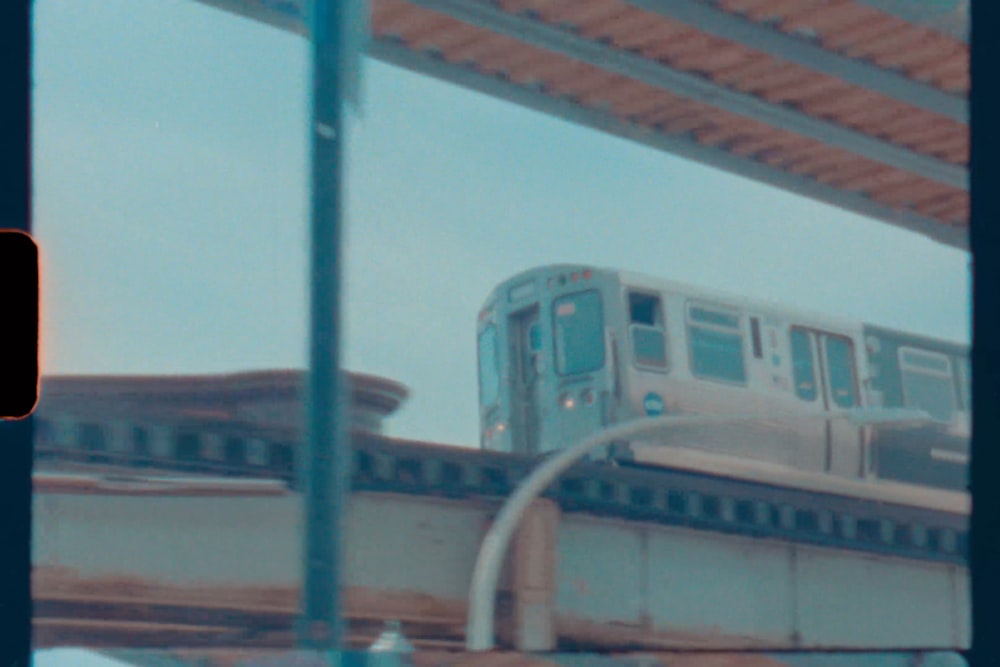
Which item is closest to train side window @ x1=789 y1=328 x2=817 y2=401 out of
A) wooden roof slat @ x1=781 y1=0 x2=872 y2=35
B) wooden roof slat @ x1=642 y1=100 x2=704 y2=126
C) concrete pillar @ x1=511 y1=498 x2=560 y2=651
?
concrete pillar @ x1=511 y1=498 x2=560 y2=651

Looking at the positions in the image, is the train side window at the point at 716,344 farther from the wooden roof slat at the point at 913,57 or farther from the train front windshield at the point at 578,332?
the wooden roof slat at the point at 913,57

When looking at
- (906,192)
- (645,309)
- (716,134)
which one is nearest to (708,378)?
(645,309)

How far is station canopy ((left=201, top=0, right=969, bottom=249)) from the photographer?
9.44 m

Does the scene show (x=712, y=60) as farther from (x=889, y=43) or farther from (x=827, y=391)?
(x=827, y=391)

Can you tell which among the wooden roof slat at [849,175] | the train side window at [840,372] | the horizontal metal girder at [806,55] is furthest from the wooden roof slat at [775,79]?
the train side window at [840,372]

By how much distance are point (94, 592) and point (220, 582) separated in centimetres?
138

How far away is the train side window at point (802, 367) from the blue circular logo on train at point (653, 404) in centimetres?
264

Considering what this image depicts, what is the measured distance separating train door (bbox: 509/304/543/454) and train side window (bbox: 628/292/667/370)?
1.81m

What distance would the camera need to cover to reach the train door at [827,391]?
22.4 metres

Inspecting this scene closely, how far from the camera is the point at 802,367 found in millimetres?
22438

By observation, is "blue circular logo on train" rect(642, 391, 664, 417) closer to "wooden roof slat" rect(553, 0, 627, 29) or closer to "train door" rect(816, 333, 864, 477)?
"train door" rect(816, 333, 864, 477)

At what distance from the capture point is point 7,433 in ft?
6.27

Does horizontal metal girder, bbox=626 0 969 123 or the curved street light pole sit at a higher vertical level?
horizontal metal girder, bbox=626 0 969 123

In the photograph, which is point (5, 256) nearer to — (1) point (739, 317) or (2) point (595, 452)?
(2) point (595, 452)
